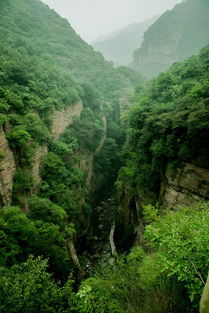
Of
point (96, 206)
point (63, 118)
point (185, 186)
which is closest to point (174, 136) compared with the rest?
point (185, 186)

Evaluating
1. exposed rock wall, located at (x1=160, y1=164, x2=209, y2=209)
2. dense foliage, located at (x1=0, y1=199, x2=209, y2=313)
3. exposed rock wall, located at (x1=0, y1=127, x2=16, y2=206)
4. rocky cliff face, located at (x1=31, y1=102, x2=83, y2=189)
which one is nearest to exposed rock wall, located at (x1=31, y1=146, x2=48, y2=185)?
rocky cliff face, located at (x1=31, y1=102, x2=83, y2=189)

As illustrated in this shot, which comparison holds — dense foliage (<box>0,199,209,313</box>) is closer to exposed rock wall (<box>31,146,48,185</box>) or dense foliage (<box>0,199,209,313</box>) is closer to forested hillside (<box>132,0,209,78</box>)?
exposed rock wall (<box>31,146,48,185</box>)

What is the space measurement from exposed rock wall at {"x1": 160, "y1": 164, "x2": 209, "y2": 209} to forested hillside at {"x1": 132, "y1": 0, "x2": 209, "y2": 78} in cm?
10604

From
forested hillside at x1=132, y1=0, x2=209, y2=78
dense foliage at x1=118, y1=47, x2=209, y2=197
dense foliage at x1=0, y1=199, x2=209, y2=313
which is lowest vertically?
dense foliage at x1=0, y1=199, x2=209, y2=313

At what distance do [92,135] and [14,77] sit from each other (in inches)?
558

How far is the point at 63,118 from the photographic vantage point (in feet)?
91.8

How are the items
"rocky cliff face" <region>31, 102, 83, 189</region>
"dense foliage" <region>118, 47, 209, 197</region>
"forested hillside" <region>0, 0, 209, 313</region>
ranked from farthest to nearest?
1. "rocky cliff face" <region>31, 102, 83, 189</region>
2. "dense foliage" <region>118, 47, 209, 197</region>
3. "forested hillside" <region>0, 0, 209, 313</region>

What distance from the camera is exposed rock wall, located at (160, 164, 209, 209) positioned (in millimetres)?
13048

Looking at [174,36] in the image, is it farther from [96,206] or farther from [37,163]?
[37,163]

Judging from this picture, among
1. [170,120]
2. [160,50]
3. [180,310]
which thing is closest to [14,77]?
[170,120]

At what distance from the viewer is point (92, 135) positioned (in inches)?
1275

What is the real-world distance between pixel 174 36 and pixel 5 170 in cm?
12512

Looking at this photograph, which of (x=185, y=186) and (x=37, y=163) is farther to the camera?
(x=37, y=163)

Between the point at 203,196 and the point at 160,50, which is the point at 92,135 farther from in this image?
the point at 160,50
